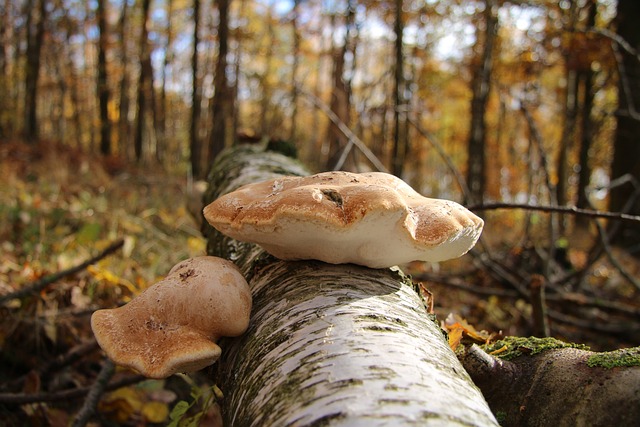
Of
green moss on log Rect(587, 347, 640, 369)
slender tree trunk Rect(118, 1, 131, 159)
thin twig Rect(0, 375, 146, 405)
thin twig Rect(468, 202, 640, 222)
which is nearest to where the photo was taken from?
green moss on log Rect(587, 347, 640, 369)

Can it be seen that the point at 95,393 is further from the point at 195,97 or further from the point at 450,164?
the point at 195,97

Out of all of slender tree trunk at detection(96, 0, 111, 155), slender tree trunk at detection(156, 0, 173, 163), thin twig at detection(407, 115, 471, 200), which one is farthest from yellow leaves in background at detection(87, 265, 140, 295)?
slender tree trunk at detection(156, 0, 173, 163)

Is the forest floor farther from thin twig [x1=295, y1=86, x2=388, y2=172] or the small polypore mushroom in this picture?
thin twig [x1=295, y1=86, x2=388, y2=172]

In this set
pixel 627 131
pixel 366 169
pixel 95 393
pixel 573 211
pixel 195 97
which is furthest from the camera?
pixel 195 97

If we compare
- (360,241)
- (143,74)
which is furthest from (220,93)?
(360,241)

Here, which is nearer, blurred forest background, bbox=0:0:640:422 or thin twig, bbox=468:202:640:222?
thin twig, bbox=468:202:640:222

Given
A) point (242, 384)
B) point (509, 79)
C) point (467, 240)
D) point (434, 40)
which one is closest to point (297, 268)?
point (242, 384)
